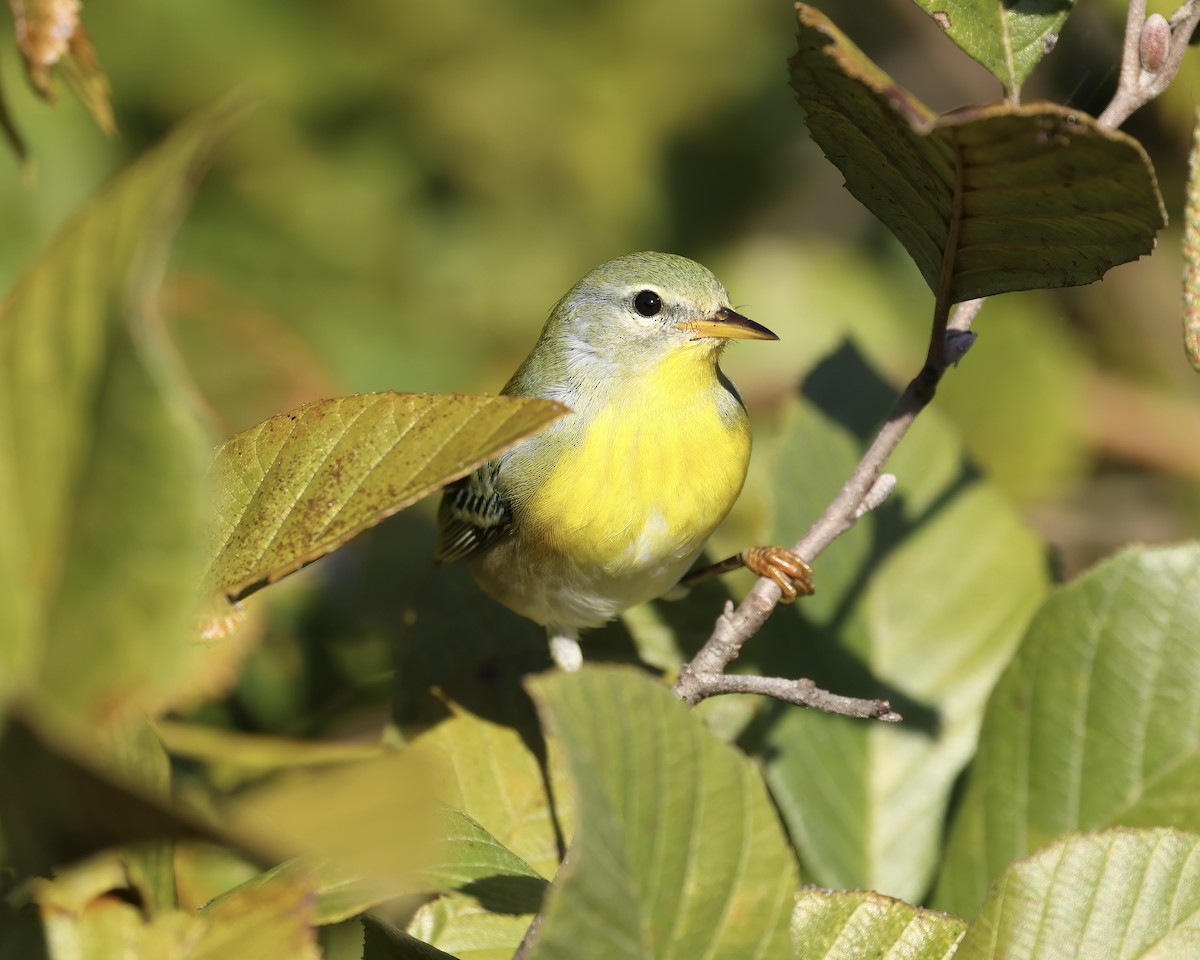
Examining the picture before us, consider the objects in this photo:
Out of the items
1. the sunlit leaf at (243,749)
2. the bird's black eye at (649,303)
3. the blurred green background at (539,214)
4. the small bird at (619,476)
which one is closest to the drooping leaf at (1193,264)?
the small bird at (619,476)

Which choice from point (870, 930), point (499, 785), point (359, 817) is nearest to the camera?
point (359, 817)

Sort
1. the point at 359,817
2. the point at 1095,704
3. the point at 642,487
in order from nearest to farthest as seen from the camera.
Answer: the point at 359,817 → the point at 1095,704 → the point at 642,487

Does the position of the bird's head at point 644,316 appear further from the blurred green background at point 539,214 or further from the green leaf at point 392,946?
the green leaf at point 392,946

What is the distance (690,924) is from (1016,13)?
131 cm

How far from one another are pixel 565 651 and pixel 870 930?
Result: 135 centimetres

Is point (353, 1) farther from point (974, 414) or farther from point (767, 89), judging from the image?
point (974, 414)

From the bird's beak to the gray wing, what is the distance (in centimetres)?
66

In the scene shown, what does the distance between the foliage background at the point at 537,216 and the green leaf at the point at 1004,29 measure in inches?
69.7

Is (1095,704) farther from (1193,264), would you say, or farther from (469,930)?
(469,930)

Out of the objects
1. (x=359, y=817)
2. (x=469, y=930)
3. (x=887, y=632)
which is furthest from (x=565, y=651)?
(x=359, y=817)

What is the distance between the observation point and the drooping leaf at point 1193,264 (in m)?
1.71

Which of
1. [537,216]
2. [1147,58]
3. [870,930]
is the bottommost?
[870,930]

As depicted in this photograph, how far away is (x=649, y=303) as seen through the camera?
350 cm

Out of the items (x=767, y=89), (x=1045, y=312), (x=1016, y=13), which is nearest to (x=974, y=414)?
(x=1045, y=312)
